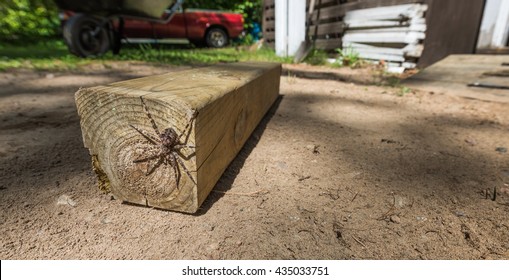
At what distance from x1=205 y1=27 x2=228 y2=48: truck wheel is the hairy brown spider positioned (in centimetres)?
966

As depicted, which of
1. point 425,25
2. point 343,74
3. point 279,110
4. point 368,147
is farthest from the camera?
point 343,74

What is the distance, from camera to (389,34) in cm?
487

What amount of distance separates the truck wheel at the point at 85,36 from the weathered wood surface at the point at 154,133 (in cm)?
448

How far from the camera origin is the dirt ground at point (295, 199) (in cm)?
105

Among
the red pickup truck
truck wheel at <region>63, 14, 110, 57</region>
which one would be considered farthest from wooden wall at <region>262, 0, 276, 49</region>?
truck wheel at <region>63, 14, 110, 57</region>

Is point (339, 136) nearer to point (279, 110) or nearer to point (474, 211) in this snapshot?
point (279, 110)

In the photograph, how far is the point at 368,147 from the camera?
6.27 feet

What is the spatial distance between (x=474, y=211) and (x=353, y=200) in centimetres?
50

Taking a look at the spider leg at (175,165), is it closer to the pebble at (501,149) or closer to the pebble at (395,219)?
the pebble at (395,219)

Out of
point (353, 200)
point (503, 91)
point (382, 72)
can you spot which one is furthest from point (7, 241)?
point (382, 72)

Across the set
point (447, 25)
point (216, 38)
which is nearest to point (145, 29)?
point (216, 38)

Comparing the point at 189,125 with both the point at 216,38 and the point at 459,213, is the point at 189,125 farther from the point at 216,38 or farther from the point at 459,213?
the point at 216,38

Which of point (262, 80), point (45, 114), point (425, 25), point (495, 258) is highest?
point (425, 25)

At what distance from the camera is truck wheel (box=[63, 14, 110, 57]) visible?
4.74 m
